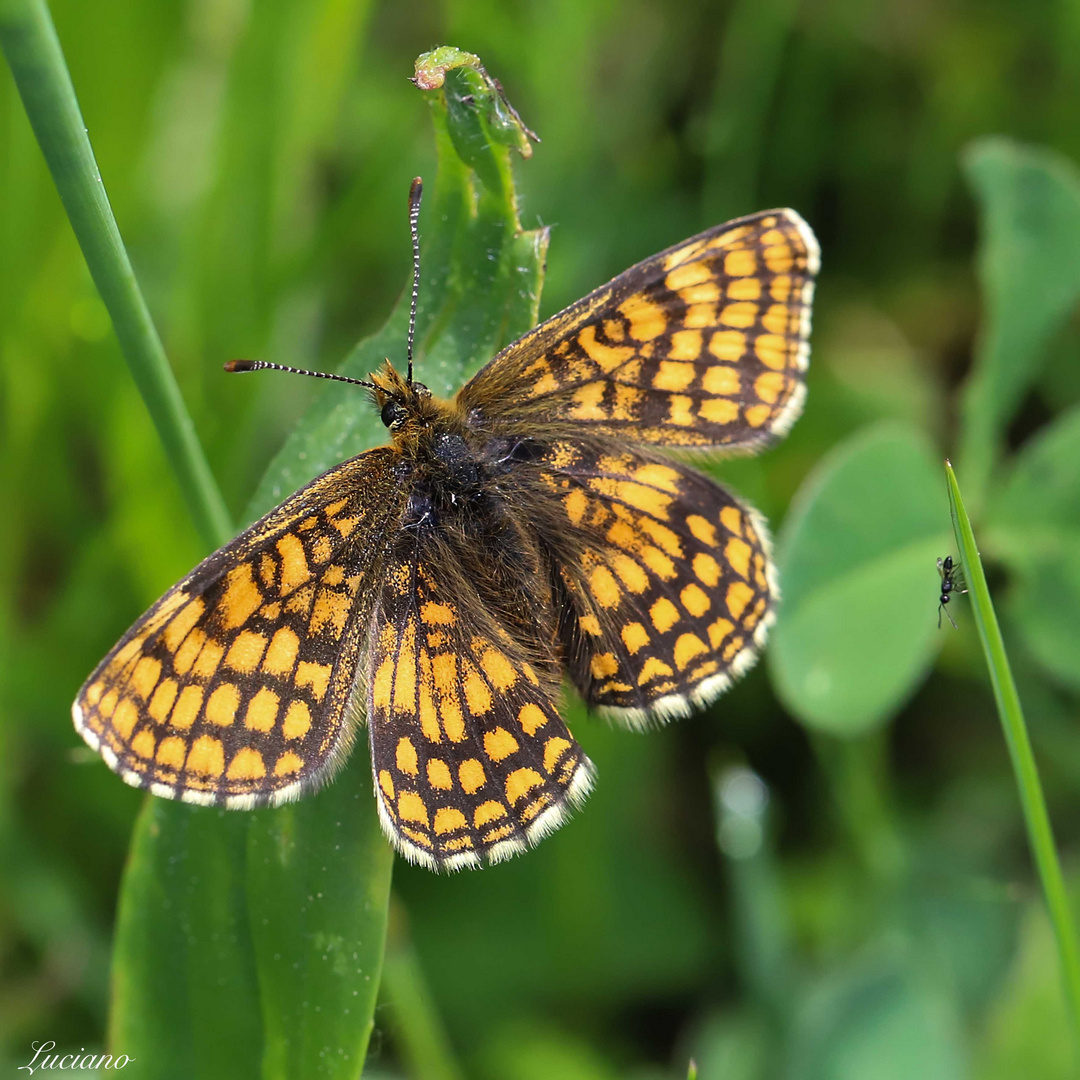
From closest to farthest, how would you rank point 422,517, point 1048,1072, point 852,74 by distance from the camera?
1. point 422,517
2. point 1048,1072
3. point 852,74

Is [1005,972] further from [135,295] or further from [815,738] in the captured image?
[135,295]

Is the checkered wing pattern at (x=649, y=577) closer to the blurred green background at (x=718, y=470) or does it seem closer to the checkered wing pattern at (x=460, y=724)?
the checkered wing pattern at (x=460, y=724)

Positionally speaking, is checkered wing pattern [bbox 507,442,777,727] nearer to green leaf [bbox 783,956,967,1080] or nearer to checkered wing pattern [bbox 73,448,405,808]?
checkered wing pattern [bbox 73,448,405,808]

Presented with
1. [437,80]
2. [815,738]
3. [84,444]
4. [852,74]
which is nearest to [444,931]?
[815,738]

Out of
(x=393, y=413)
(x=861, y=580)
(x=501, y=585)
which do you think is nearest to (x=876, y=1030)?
(x=861, y=580)

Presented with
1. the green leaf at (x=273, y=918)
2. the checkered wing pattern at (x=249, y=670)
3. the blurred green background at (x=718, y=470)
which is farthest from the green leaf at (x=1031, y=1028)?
the checkered wing pattern at (x=249, y=670)

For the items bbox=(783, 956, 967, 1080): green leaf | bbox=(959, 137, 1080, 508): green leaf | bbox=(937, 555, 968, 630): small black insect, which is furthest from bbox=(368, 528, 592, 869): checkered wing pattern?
bbox=(959, 137, 1080, 508): green leaf
